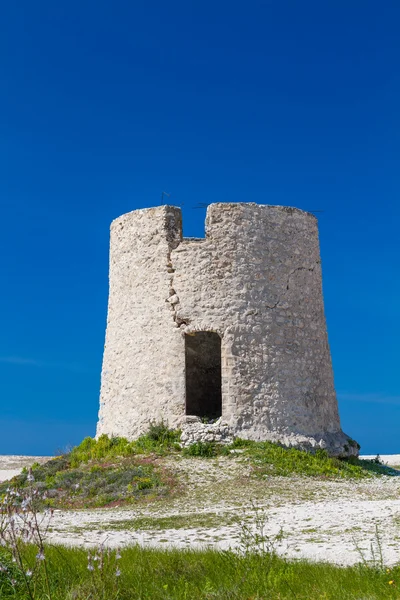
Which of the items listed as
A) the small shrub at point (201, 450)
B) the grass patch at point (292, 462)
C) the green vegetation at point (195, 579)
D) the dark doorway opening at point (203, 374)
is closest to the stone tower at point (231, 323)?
the grass patch at point (292, 462)

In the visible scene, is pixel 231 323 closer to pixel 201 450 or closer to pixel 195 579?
pixel 201 450

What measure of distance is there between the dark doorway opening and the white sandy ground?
5084 mm

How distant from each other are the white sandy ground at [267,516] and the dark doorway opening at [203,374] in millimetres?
5084

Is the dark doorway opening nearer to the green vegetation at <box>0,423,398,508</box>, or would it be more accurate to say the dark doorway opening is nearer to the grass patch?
the green vegetation at <box>0,423,398,508</box>

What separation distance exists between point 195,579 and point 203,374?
45.0 feet

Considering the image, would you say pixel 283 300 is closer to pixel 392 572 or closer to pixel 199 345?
pixel 199 345

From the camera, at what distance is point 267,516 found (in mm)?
9727

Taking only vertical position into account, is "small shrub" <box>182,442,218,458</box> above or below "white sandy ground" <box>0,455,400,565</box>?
above

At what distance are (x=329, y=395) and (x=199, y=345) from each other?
4.13m

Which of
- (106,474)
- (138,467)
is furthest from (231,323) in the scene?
(106,474)

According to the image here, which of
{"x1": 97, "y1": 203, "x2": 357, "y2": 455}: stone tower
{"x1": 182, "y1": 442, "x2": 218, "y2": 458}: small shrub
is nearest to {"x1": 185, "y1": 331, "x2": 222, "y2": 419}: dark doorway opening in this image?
{"x1": 97, "y1": 203, "x2": 357, "y2": 455}: stone tower

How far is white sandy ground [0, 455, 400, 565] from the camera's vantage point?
7.79m

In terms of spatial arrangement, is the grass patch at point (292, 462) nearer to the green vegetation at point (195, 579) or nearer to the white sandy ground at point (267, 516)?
the white sandy ground at point (267, 516)

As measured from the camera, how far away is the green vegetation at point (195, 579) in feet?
16.8
